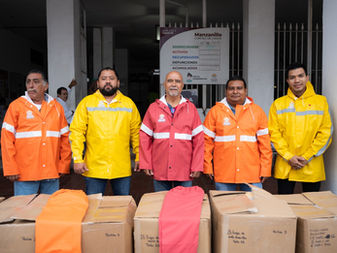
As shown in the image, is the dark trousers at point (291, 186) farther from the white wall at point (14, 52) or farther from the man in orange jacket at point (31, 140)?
the white wall at point (14, 52)

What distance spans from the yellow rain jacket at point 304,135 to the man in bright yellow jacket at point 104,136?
1.25 meters

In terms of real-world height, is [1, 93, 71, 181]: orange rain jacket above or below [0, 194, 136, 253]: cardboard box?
above

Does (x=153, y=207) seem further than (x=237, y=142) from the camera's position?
No

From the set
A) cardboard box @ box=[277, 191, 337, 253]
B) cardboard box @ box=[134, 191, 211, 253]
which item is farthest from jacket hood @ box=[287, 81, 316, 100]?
cardboard box @ box=[134, 191, 211, 253]

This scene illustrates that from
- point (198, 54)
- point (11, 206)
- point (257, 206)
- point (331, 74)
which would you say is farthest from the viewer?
point (198, 54)

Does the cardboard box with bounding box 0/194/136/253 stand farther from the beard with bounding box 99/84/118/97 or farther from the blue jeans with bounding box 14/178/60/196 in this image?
the beard with bounding box 99/84/118/97

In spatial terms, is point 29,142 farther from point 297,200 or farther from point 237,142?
point 297,200

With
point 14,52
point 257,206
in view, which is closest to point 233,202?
point 257,206

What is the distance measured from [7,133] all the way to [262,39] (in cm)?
494

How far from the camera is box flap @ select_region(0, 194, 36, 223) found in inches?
61.3

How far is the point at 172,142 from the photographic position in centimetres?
258

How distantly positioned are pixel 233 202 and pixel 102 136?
135 centimetres

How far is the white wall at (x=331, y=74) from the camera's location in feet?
8.57

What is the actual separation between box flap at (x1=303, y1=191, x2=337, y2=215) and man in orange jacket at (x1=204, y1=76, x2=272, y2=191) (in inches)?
28.5
